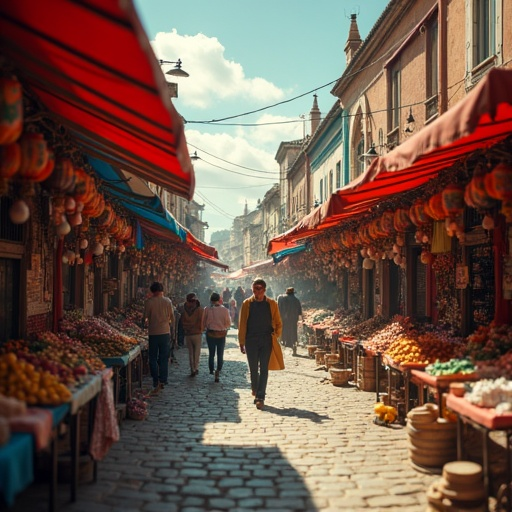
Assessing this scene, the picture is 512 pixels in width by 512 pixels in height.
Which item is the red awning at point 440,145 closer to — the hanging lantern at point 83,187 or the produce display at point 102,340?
the hanging lantern at point 83,187

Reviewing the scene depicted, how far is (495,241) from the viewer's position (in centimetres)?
795

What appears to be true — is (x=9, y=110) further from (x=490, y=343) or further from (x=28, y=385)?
(x=490, y=343)

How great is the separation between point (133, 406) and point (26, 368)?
4.00 meters

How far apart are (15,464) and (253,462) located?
139 inches

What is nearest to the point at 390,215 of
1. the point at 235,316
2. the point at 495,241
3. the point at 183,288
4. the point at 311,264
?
the point at 495,241

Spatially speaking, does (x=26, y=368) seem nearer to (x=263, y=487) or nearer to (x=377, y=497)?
(x=263, y=487)

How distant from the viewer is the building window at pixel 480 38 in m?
9.95

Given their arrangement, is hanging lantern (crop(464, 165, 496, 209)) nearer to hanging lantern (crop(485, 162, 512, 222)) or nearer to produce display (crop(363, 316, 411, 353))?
hanging lantern (crop(485, 162, 512, 222))

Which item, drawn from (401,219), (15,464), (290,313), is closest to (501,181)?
Answer: (401,219)

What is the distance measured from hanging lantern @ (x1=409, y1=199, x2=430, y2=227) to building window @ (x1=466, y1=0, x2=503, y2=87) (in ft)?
10.1

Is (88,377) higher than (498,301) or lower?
lower

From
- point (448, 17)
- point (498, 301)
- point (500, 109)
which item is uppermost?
point (448, 17)

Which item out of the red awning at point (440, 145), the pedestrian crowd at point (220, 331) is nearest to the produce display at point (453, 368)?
the red awning at point (440, 145)

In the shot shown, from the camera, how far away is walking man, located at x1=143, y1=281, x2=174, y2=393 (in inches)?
430
